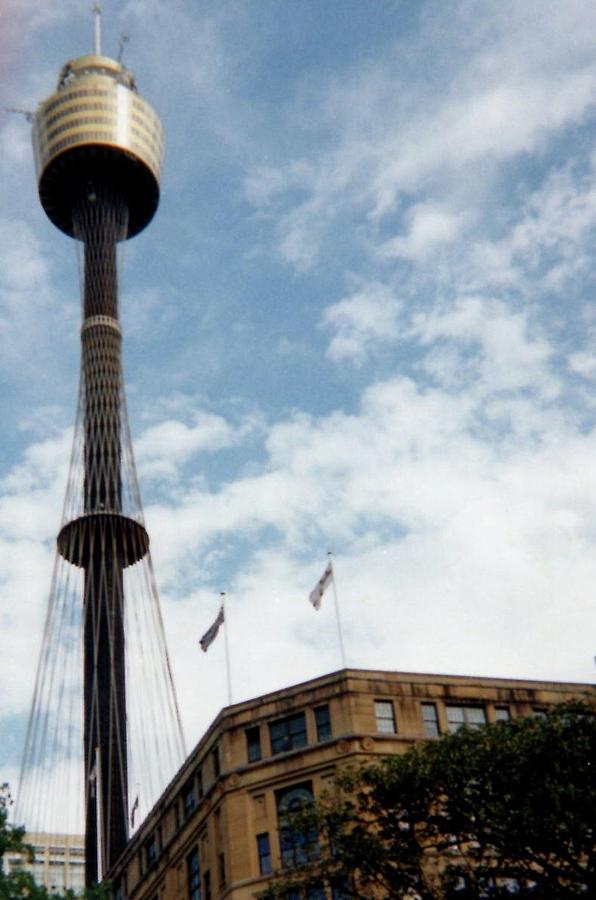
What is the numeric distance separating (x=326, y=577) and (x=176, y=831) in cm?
2055

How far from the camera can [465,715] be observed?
75375 mm

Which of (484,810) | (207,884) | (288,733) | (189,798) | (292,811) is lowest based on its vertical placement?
(484,810)

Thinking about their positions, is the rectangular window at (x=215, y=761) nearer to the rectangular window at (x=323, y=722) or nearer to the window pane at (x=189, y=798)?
the window pane at (x=189, y=798)

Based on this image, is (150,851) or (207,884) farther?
(150,851)

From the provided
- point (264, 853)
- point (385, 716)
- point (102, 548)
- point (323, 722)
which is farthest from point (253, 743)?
point (102, 548)

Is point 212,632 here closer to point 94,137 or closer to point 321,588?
point 321,588

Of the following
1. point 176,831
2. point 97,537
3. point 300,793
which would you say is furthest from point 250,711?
point 97,537

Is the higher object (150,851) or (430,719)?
(430,719)

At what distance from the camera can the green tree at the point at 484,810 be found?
49.3 meters

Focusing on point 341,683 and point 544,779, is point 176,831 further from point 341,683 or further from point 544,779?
point 544,779

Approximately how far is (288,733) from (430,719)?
8247 millimetres

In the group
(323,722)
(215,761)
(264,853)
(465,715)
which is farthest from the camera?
(215,761)

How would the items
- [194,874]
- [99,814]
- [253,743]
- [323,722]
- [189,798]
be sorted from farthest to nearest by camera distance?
[99,814], [189,798], [194,874], [253,743], [323,722]

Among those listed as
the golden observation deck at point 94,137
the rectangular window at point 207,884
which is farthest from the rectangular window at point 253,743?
the golden observation deck at point 94,137
